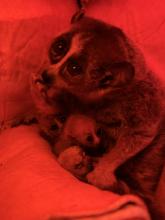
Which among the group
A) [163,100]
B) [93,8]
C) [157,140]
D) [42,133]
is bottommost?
[42,133]

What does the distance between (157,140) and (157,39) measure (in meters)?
0.82

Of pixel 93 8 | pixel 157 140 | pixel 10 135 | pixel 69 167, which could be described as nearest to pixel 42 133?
pixel 10 135

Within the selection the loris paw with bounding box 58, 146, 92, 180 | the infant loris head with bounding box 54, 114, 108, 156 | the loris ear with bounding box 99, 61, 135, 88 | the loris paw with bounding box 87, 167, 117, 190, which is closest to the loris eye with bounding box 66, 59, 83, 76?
the loris ear with bounding box 99, 61, 135, 88

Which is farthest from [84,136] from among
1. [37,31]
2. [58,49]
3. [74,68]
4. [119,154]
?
[37,31]

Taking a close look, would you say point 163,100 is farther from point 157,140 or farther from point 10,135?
point 10,135

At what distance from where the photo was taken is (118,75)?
1.73 metres

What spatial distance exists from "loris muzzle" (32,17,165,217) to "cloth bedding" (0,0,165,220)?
158 mm

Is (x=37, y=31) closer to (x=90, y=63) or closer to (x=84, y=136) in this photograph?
(x=90, y=63)

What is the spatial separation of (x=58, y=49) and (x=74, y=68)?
0.54ft

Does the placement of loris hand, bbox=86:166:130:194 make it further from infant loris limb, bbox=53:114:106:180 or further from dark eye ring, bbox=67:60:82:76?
dark eye ring, bbox=67:60:82:76

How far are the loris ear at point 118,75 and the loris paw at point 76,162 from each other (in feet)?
1.09

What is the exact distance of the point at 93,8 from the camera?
2.44 meters

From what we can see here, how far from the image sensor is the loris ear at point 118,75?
1.70 meters

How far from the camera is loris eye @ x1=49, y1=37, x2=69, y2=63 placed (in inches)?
Answer: 73.9
